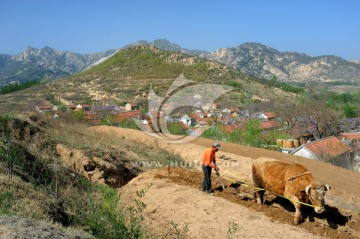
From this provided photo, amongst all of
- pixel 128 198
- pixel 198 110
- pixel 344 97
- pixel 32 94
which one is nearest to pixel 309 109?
pixel 198 110

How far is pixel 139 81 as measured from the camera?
104125 mm

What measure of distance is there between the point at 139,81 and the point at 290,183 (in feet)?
314

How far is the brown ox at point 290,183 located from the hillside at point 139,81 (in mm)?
71792

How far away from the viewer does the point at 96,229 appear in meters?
7.76

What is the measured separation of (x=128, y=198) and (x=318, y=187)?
226 inches

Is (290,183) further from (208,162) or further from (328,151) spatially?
(328,151)

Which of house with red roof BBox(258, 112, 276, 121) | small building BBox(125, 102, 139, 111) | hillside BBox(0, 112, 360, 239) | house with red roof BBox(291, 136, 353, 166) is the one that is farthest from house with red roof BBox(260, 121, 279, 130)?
hillside BBox(0, 112, 360, 239)

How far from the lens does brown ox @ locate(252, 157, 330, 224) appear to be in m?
9.40

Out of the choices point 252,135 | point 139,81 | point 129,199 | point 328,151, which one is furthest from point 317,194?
point 139,81

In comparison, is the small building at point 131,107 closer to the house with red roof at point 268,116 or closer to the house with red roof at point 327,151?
the house with red roof at point 268,116

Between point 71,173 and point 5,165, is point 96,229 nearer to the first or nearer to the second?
point 5,165

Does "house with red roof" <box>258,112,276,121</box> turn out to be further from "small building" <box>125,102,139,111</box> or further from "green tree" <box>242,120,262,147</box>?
"green tree" <box>242,120,262,147</box>

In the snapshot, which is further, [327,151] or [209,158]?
[327,151]

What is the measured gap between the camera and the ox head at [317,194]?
9.30m
